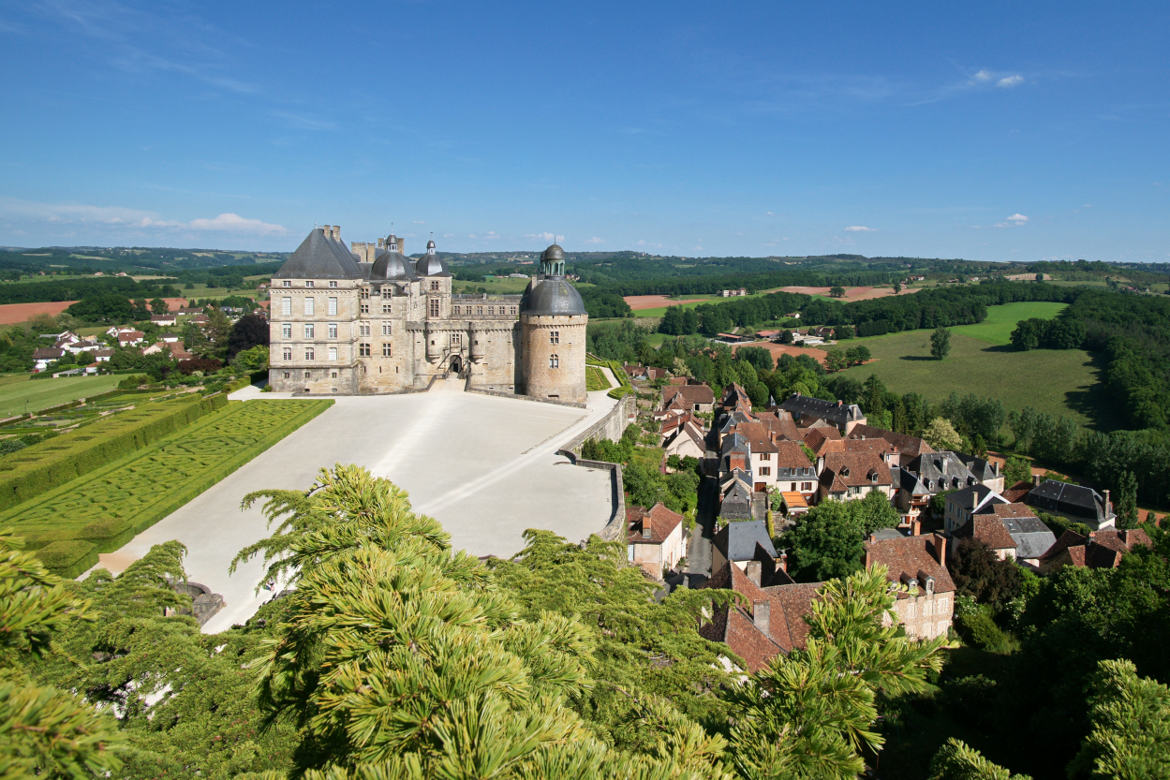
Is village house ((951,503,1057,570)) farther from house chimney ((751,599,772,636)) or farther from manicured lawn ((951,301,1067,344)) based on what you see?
manicured lawn ((951,301,1067,344))

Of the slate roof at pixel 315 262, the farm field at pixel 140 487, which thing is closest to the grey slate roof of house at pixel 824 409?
the slate roof at pixel 315 262

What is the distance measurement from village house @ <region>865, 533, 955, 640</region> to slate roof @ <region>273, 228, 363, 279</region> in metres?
33.3

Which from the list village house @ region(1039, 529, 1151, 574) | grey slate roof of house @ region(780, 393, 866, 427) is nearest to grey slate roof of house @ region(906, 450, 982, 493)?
village house @ region(1039, 529, 1151, 574)

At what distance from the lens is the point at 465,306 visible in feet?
156

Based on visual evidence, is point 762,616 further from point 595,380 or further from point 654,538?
point 595,380

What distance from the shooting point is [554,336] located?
138 ft

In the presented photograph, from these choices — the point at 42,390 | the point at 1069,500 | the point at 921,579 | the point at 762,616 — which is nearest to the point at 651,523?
the point at 762,616

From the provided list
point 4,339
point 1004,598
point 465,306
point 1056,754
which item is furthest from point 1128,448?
point 4,339

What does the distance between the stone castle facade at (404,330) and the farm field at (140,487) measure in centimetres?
602

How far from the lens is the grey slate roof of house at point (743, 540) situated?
30.9 m

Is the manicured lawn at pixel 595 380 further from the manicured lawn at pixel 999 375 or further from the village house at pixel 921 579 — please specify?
the manicured lawn at pixel 999 375

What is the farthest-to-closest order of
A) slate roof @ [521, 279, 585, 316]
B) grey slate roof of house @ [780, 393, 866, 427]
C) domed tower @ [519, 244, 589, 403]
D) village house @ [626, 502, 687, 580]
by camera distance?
grey slate roof of house @ [780, 393, 866, 427], domed tower @ [519, 244, 589, 403], slate roof @ [521, 279, 585, 316], village house @ [626, 502, 687, 580]

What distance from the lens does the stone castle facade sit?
41781 mm

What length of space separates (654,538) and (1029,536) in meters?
23.2
